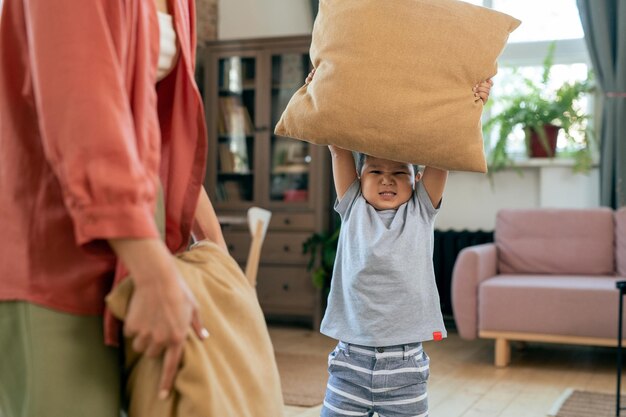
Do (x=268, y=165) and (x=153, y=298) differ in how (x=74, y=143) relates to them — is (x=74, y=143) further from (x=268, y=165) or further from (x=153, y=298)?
(x=268, y=165)

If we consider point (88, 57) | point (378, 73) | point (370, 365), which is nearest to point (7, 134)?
point (88, 57)

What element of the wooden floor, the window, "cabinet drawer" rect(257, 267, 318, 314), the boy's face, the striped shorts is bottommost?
the wooden floor

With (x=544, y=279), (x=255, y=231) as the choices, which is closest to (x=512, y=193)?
(x=544, y=279)

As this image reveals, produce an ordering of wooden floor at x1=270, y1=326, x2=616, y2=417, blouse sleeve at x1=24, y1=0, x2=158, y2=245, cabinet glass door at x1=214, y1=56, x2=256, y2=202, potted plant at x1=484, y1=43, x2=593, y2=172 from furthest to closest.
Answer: cabinet glass door at x1=214, y1=56, x2=256, y2=202 < potted plant at x1=484, y1=43, x2=593, y2=172 < wooden floor at x1=270, y1=326, x2=616, y2=417 < blouse sleeve at x1=24, y1=0, x2=158, y2=245

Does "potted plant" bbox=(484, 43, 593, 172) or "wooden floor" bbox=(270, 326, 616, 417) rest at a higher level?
"potted plant" bbox=(484, 43, 593, 172)

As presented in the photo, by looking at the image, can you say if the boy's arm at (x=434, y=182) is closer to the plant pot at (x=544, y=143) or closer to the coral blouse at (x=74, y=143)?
the coral blouse at (x=74, y=143)

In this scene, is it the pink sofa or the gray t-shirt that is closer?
the gray t-shirt

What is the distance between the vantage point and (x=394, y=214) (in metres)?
1.91

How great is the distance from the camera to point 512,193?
18.0 ft

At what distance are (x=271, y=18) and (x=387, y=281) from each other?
4.54 metres

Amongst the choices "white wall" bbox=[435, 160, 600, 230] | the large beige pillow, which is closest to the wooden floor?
"white wall" bbox=[435, 160, 600, 230]

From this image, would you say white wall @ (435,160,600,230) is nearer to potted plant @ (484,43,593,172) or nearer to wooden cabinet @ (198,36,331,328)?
potted plant @ (484,43,593,172)

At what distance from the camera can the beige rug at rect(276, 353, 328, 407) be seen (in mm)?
3398

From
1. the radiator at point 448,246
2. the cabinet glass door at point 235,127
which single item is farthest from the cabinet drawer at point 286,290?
the radiator at point 448,246
